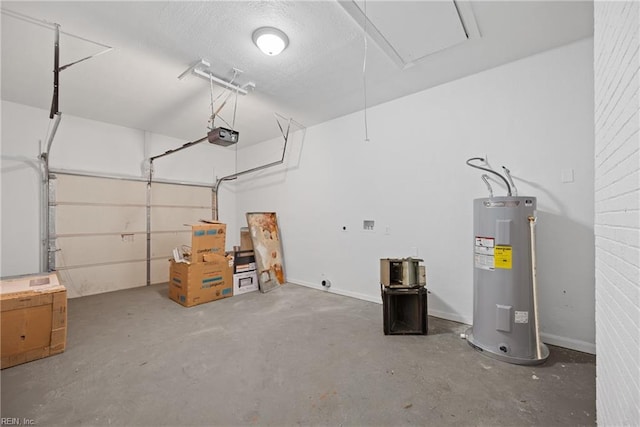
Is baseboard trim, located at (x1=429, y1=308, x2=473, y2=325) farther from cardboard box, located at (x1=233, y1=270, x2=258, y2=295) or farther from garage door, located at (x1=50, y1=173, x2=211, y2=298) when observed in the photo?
garage door, located at (x1=50, y1=173, x2=211, y2=298)

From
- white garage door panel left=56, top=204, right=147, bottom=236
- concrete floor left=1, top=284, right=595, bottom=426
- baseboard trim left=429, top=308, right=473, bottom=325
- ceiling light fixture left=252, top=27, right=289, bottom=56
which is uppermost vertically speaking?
ceiling light fixture left=252, top=27, right=289, bottom=56

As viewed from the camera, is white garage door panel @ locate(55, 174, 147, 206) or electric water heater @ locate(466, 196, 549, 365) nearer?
electric water heater @ locate(466, 196, 549, 365)

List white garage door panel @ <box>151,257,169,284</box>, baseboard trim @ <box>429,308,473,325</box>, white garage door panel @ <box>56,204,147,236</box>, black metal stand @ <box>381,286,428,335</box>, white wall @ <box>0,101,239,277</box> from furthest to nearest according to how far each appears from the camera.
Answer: white garage door panel @ <box>151,257,169,284</box> < white garage door panel @ <box>56,204,147,236</box> < white wall @ <box>0,101,239,277</box> < baseboard trim @ <box>429,308,473,325</box> < black metal stand @ <box>381,286,428,335</box>

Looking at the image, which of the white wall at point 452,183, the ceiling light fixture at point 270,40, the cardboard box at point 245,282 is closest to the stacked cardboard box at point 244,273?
the cardboard box at point 245,282

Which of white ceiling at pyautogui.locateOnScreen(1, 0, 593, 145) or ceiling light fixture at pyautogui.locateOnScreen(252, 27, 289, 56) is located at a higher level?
white ceiling at pyautogui.locateOnScreen(1, 0, 593, 145)

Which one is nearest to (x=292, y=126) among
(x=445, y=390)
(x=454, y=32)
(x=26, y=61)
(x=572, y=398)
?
(x=454, y=32)

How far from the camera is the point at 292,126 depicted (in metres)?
4.77

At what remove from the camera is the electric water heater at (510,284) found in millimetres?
2221

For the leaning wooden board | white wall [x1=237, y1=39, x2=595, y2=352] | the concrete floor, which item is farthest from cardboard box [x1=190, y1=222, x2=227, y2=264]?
white wall [x1=237, y1=39, x2=595, y2=352]

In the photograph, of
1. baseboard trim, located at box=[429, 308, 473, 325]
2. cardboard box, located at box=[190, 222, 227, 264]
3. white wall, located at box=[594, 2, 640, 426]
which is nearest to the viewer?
white wall, located at box=[594, 2, 640, 426]

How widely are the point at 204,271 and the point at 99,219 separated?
229 centimetres

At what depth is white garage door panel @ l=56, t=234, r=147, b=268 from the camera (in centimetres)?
409

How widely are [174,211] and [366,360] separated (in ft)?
15.7

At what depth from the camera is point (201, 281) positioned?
3.79 meters
